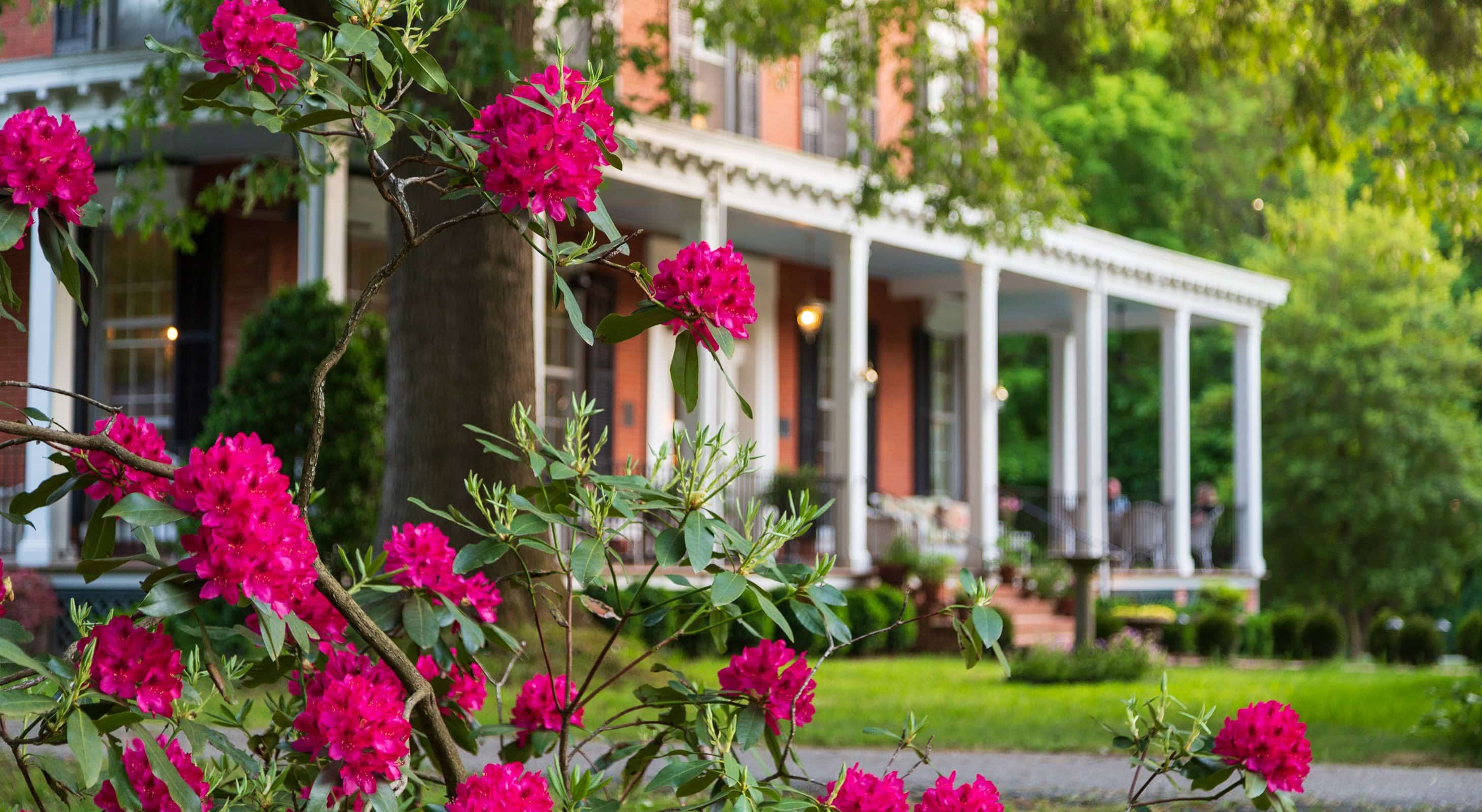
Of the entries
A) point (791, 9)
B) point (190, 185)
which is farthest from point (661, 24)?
point (190, 185)

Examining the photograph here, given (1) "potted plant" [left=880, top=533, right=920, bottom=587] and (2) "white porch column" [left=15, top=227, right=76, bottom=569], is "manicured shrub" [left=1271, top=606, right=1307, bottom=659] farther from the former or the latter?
(2) "white porch column" [left=15, top=227, right=76, bottom=569]

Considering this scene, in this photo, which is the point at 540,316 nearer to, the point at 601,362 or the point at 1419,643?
the point at 601,362

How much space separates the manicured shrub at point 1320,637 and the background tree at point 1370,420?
24.5 ft

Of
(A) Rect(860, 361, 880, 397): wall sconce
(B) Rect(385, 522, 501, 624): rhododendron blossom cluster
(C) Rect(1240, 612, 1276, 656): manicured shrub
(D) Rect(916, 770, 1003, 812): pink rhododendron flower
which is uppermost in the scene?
(A) Rect(860, 361, 880, 397): wall sconce

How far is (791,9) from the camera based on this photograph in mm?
12258

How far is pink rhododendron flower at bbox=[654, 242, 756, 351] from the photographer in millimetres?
2625

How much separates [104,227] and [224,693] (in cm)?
1191

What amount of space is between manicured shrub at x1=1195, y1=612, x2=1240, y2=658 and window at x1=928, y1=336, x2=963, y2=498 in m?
5.38

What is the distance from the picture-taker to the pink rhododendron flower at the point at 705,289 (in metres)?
2.62

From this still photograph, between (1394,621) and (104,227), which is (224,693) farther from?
(1394,621)

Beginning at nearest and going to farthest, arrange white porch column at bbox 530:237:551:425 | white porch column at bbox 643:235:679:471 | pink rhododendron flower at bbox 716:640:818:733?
pink rhododendron flower at bbox 716:640:818:733
white porch column at bbox 530:237:551:425
white porch column at bbox 643:235:679:471

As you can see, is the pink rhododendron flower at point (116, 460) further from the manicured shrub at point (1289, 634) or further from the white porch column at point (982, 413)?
the manicured shrub at point (1289, 634)

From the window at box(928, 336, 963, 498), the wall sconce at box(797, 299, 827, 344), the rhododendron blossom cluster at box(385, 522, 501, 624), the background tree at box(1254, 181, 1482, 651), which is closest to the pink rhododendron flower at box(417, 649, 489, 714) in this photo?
the rhododendron blossom cluster at box(385, 522, 501, 624)

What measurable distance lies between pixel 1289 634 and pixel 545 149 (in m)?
17.4
